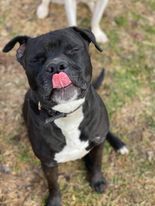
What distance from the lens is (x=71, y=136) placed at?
311 centimetres

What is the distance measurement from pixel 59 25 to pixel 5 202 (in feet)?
6.78

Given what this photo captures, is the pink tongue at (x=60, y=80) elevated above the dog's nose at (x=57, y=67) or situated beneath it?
situated beneath

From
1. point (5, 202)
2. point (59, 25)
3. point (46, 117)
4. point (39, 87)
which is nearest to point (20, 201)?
point (5, 202)

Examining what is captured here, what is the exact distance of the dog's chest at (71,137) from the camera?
3018 millimetres

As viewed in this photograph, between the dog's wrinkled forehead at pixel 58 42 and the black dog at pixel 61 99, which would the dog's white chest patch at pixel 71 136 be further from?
the dog's wrinkled forehead at pixel 58 42

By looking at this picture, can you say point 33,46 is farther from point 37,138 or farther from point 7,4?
point 7,4

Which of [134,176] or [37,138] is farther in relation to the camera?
[134,176]

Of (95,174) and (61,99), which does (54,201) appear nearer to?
(95,174)

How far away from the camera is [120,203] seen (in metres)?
3.70

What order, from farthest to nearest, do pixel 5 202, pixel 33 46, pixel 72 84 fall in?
pixel 5 202 → pixel 33 46 → pixel 72 84

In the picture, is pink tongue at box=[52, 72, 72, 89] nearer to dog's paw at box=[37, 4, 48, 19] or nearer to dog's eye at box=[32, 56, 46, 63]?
dog's eye at box=[32, 56, 46, 63]

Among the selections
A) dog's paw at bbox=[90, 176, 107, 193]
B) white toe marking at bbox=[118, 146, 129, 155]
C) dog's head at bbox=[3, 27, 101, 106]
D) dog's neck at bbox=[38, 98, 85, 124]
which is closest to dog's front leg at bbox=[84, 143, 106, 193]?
dog's paw at bbox=[90, 176, 107, 193]

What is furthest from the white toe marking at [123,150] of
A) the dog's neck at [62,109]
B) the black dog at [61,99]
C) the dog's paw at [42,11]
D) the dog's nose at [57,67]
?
the dog's paw at [42,11]

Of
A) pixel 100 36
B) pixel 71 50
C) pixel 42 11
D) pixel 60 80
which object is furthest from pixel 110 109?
pixel 60 80
